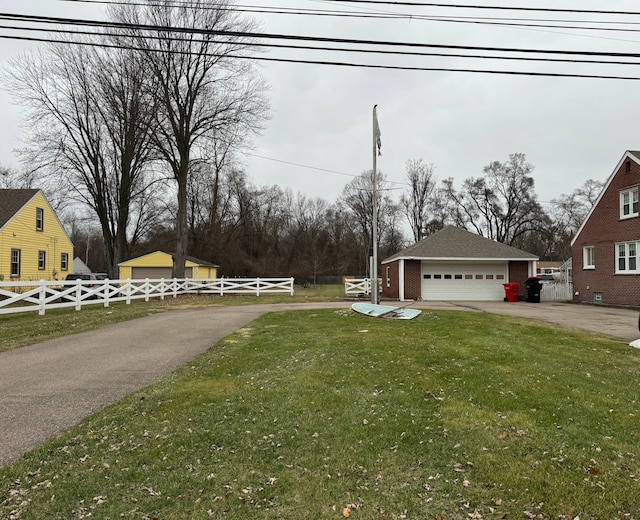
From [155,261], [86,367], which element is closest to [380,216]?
[155,261]

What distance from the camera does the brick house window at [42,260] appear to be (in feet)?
96.6

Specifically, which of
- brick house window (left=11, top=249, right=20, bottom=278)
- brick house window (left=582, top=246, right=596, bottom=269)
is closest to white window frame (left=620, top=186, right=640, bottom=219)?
brick house window (left=582, top=246, right=596, bottom=269)

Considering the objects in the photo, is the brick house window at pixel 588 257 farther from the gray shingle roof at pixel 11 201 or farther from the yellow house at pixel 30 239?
the gray shingle roof at pixel 11 201

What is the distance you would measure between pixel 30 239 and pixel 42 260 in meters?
2.06

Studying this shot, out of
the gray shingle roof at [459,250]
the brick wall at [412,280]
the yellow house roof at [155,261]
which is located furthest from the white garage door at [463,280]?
the yellow house roof at [155,261]

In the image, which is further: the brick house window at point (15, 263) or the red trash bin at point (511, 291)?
the brick house window at point (15, 263)

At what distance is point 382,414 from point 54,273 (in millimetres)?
32178

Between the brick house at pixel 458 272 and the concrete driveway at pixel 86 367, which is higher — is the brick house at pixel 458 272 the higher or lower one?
the higher one

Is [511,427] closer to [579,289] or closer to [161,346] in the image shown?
[161,346]

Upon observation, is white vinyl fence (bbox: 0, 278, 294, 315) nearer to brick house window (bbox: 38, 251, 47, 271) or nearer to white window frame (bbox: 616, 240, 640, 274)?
brick house window (bbox: 38, 251, 47, 271)

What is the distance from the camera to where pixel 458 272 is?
84.8ft

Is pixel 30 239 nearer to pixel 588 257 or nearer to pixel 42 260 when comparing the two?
pixel 42 260

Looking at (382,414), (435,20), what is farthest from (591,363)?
(435,20)

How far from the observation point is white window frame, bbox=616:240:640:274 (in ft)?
65.6
